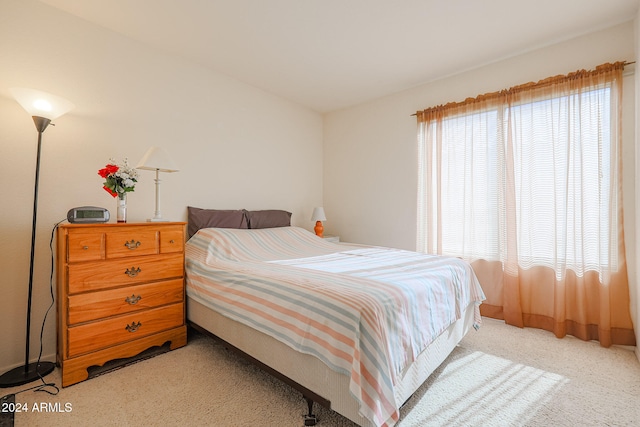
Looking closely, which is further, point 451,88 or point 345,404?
point 451,88

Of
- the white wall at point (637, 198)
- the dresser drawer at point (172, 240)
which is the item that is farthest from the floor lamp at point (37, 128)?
the white wall at point (637, 198)

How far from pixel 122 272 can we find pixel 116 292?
13cm

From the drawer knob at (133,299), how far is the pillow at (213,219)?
887 mm

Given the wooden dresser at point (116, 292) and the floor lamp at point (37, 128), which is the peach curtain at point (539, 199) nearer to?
the wooden dresser at point (116, 292)

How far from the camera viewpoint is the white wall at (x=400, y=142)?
2270 mm

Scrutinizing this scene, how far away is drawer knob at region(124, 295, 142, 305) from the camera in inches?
76.5

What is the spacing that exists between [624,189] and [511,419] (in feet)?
6.75

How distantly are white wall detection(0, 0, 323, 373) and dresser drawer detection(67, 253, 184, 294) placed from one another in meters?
0.58

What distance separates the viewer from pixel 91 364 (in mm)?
1783

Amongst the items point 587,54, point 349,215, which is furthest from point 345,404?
point 587,54

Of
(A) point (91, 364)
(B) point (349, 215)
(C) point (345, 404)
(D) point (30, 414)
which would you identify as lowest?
(D) point (30, 414)

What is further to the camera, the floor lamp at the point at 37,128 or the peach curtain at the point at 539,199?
the peach curtain at the point at 539,199

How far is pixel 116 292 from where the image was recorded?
6.22 ft

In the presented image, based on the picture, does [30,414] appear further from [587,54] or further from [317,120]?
[587,54]
